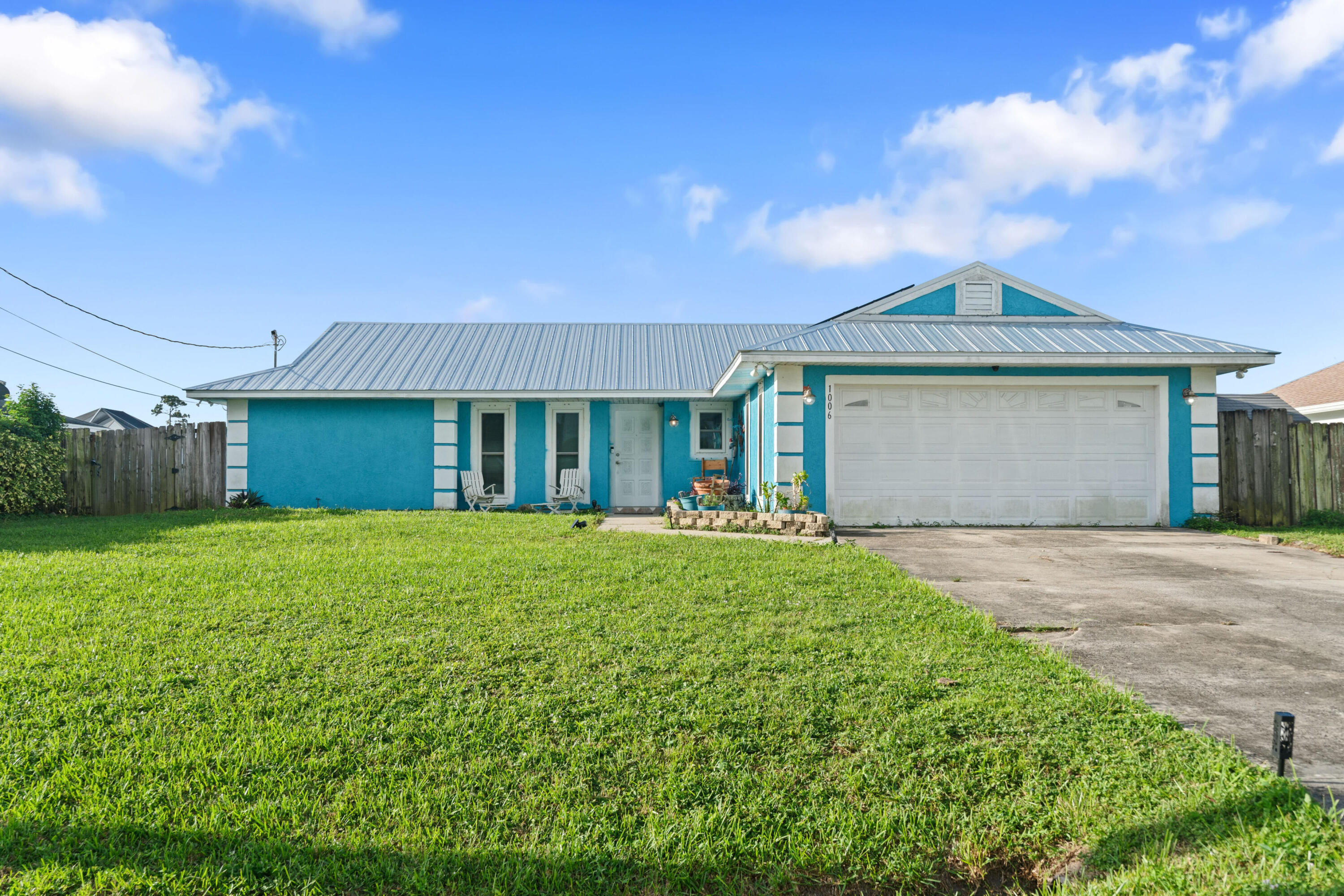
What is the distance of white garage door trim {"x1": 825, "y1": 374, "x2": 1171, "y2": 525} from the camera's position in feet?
35.1

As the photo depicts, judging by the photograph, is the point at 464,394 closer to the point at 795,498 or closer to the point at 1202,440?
the point at 795,498

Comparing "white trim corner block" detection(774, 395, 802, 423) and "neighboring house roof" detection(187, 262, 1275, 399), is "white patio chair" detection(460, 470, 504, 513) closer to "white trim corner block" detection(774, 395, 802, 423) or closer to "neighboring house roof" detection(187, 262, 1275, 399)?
"neighboring house roof" detection(187, 262, 1275, 399)

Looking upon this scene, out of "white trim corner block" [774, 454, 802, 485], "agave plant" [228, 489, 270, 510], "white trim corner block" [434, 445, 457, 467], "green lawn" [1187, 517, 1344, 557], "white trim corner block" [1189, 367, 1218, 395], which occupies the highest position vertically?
"white trim corner block" [1189, 367, 1218, 395]

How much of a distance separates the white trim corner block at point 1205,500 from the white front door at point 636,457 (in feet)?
29.9

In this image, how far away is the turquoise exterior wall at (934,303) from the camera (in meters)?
12.2

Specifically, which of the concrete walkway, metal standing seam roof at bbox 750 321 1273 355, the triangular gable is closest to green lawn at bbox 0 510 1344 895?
the concrete walkway

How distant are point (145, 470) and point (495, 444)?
6267 mm

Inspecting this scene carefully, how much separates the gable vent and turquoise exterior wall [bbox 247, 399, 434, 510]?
1029cm

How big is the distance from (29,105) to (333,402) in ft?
24.0

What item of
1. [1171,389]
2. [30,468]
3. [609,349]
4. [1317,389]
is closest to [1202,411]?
[1171,389]

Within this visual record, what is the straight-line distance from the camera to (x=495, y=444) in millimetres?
14281

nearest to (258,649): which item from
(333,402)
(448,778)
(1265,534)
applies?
(448,778)

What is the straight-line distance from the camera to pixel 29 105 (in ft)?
41.1

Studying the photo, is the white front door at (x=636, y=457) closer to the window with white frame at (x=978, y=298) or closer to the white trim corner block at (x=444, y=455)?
the white trim corner block at (x=444, y=455)
